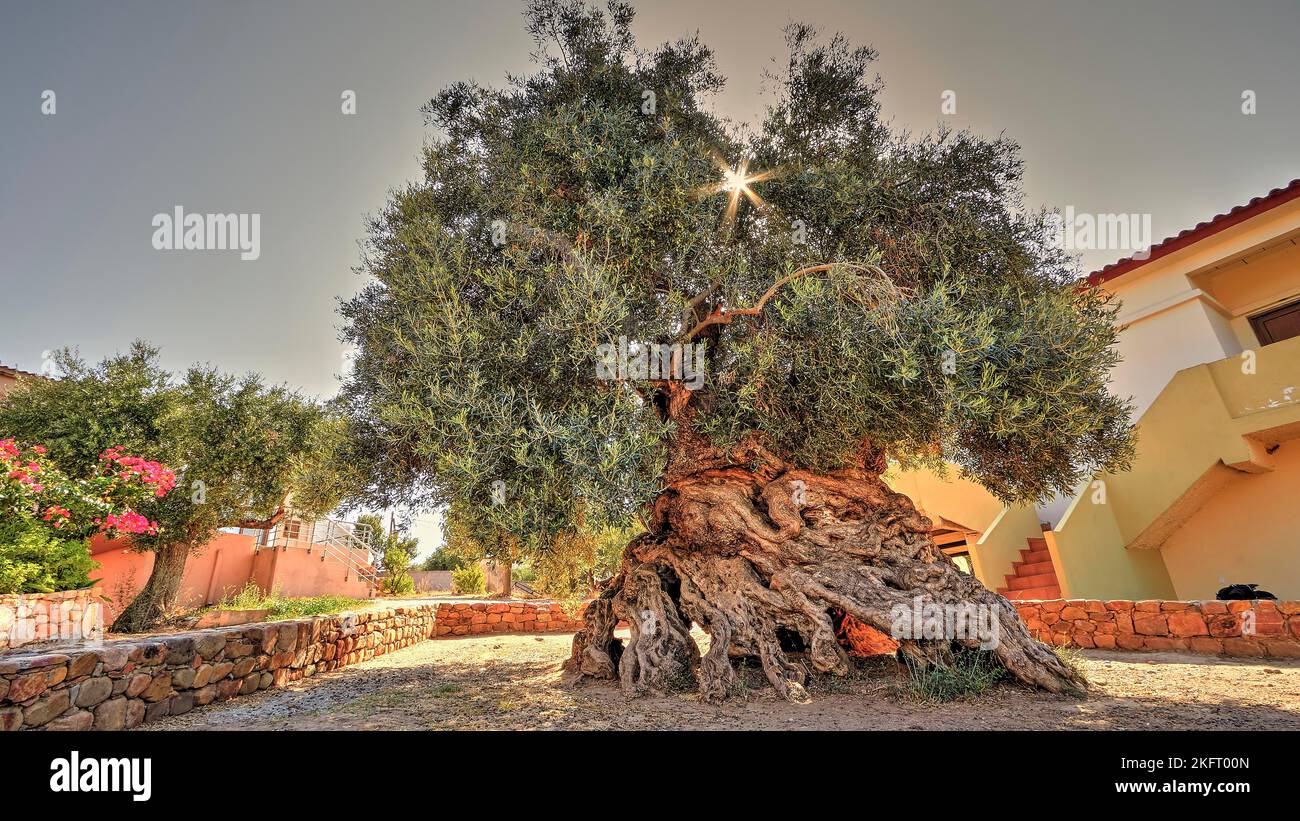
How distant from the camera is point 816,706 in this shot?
527 centimetres

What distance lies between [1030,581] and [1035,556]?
79 cm

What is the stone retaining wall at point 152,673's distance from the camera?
3.90 metres

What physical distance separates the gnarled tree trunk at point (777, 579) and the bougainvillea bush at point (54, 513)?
26.3ft

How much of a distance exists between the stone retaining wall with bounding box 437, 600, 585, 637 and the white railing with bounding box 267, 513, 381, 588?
5235mm

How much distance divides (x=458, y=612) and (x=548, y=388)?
35.7 ft

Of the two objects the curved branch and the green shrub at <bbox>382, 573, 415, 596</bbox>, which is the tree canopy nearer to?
the curved branch

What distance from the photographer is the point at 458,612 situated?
1402 cm

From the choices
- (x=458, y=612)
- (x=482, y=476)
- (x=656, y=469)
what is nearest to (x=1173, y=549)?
(x=656, y=469)

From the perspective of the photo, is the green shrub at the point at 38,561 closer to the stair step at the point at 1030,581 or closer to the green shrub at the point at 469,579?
the green shrub at the point at 469,579

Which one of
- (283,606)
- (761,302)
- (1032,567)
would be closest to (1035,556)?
(1032,567)

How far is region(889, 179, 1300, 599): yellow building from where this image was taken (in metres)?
8.84

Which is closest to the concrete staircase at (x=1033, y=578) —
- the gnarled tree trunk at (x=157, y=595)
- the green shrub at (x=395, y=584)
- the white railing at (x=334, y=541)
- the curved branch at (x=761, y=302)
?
the curved branch at (x=761, y=302)

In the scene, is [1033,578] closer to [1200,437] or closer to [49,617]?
[1200,437]

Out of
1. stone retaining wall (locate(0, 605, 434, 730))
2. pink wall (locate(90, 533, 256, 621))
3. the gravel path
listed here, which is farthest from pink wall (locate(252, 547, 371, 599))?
the gravel path
